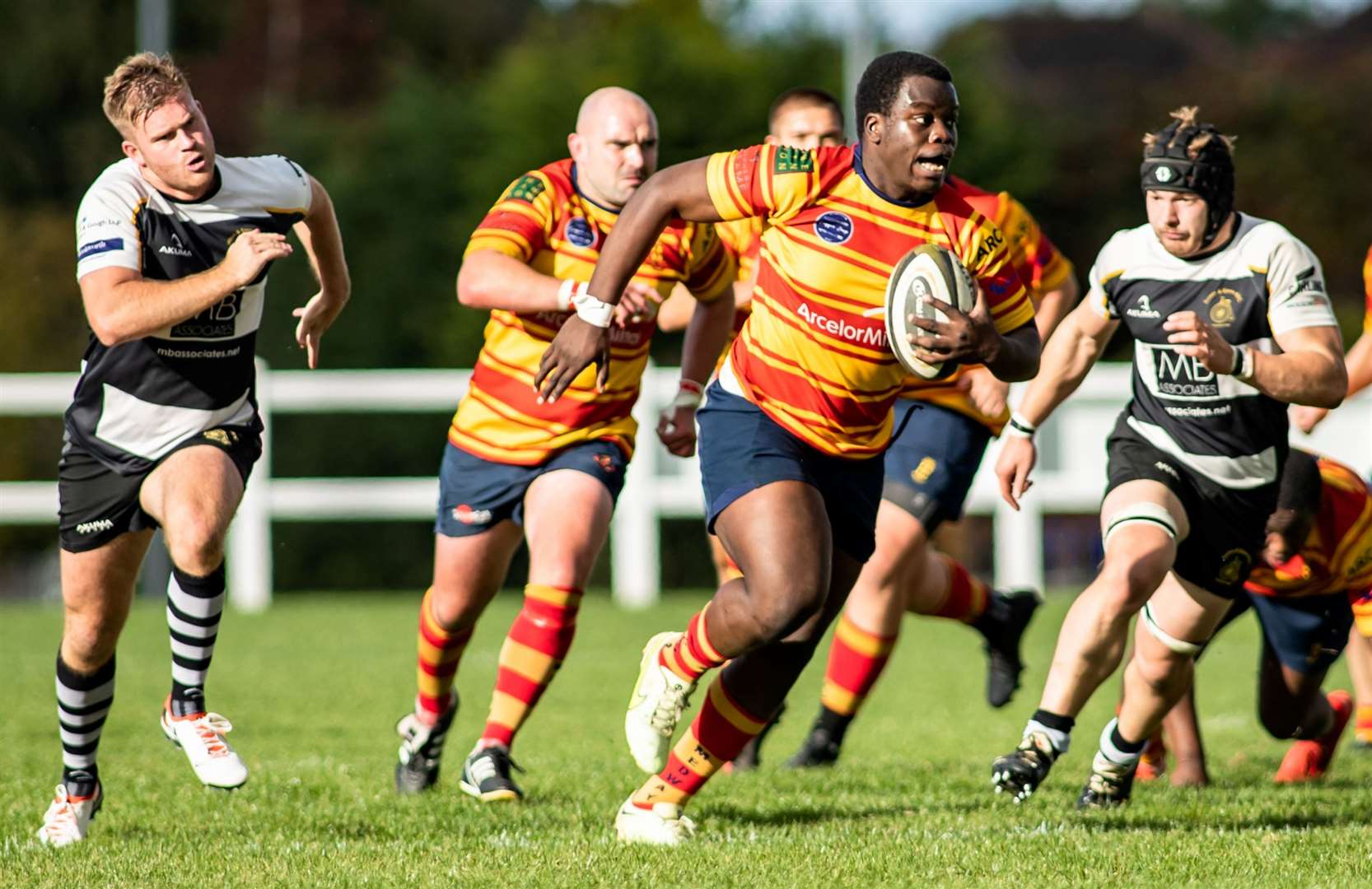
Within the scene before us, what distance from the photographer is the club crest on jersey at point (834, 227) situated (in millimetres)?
5180

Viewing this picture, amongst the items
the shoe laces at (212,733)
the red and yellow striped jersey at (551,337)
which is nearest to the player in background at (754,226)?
the red and yellow striped jersey at (551,337)

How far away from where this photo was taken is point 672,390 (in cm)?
1535

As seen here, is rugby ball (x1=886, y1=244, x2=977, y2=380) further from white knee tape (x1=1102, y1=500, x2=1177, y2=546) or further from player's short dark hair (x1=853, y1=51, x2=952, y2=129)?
white knee tape (x1=1102, y1=500, x2=1177, y2=546)

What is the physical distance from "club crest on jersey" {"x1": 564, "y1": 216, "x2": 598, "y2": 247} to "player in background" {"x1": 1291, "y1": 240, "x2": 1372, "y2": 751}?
2.51m

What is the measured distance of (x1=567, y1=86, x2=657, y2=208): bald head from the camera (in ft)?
21.1

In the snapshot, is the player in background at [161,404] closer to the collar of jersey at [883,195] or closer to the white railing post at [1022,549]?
the collar of jersey at [883,195]

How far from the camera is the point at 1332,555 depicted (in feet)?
21.5

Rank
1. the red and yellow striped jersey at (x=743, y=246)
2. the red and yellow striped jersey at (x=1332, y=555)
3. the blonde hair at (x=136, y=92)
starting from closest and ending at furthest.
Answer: the blonde hair at (x=136, y=92), the red and yellow striped jersey at (x=1332, y=555), the red and yellow striped jersey at (x=743, y=246)

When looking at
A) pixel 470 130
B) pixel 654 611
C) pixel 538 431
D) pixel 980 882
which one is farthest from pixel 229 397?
pixel 470 130

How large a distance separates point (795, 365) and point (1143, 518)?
4.05ft

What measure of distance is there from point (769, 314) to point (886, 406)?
16.6 inches

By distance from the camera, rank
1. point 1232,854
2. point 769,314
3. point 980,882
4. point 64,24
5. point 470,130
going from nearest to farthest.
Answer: point 980,882, point 1232,854, point 769,314, point 470,130, point 64,24

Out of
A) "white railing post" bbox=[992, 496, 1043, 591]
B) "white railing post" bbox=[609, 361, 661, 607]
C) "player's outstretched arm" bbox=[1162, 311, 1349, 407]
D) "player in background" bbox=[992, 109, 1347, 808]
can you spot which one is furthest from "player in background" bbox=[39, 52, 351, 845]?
"white railing post" bbox=[992, 496, 1043, 591]

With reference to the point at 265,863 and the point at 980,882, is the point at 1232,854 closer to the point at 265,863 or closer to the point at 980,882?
the point at 980,882
